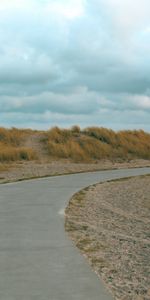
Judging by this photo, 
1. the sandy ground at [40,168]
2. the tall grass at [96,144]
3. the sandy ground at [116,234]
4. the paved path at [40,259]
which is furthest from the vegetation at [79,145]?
the paved path at [40,259]

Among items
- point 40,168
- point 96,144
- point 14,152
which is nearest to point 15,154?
point 14,152

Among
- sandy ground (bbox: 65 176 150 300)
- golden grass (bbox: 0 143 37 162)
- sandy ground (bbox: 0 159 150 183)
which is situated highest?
golden grass (bbox: 0 143 37 162)

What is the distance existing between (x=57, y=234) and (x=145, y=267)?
8.69 feet

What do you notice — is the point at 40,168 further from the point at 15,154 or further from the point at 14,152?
the point at 14,152

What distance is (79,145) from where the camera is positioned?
49312 millimetres

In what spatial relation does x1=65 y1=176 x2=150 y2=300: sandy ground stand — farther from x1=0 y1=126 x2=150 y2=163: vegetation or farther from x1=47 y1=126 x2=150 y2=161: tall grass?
x1=47 y1=126 x2=150 y2=161: tall grass

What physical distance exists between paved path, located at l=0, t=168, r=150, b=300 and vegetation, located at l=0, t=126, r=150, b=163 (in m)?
27.3

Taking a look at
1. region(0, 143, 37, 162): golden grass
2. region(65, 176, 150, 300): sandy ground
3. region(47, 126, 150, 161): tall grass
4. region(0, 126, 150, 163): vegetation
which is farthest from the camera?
region(47, 126, 150, 161): tall grass

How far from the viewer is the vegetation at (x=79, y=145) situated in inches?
1720

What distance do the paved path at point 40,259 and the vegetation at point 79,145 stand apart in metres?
27.3

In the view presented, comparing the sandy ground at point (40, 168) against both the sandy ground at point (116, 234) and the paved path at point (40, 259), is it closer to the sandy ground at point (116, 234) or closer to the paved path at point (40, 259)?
the sandy ground at point (116, 234)

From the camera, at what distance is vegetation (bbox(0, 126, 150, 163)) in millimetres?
43678

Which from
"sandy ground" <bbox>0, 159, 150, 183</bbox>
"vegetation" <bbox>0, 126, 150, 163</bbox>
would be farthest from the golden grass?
"sandy ground" <bbox>0, 159, 150, 183</bbox>

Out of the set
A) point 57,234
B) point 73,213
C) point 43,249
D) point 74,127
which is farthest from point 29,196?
point 74,127
